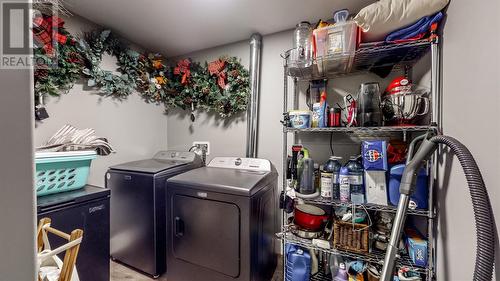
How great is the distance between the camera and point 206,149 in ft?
8.13

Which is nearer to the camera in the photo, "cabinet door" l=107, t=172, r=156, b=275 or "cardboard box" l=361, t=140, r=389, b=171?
"cardboard box" l=361, t=140, r=389, b=171

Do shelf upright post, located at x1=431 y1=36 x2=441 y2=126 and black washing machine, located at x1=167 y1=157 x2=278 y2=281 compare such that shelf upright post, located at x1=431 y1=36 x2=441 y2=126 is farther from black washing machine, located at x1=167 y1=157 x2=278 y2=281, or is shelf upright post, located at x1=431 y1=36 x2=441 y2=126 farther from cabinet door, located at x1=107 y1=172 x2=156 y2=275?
cabinet door, located at x1=107 y1=172 x2=156 y2=275

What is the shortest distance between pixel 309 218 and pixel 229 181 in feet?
2.27

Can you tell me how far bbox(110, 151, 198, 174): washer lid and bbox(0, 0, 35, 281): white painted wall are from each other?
1.30 m

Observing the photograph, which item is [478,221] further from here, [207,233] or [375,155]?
[207,233]

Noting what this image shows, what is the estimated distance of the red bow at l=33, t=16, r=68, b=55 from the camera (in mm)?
1514

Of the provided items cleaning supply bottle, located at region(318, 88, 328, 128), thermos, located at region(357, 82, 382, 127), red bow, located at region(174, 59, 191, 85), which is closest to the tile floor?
cleaning supply bottle, located at region(318, 88, 328, 128)

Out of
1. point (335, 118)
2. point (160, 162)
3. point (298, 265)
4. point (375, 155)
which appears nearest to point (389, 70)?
point (335, 118)

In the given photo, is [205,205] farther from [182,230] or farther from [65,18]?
[65,18]

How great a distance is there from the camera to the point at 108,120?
2.12 m

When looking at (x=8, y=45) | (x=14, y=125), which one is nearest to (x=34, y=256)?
(x=14, y=125)

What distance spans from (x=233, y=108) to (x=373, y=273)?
5.89 feet

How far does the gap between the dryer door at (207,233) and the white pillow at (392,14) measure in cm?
144

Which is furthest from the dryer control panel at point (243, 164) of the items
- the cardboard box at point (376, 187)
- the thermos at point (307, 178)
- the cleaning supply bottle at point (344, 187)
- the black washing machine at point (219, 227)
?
the cardboard box at point (376, 187)
